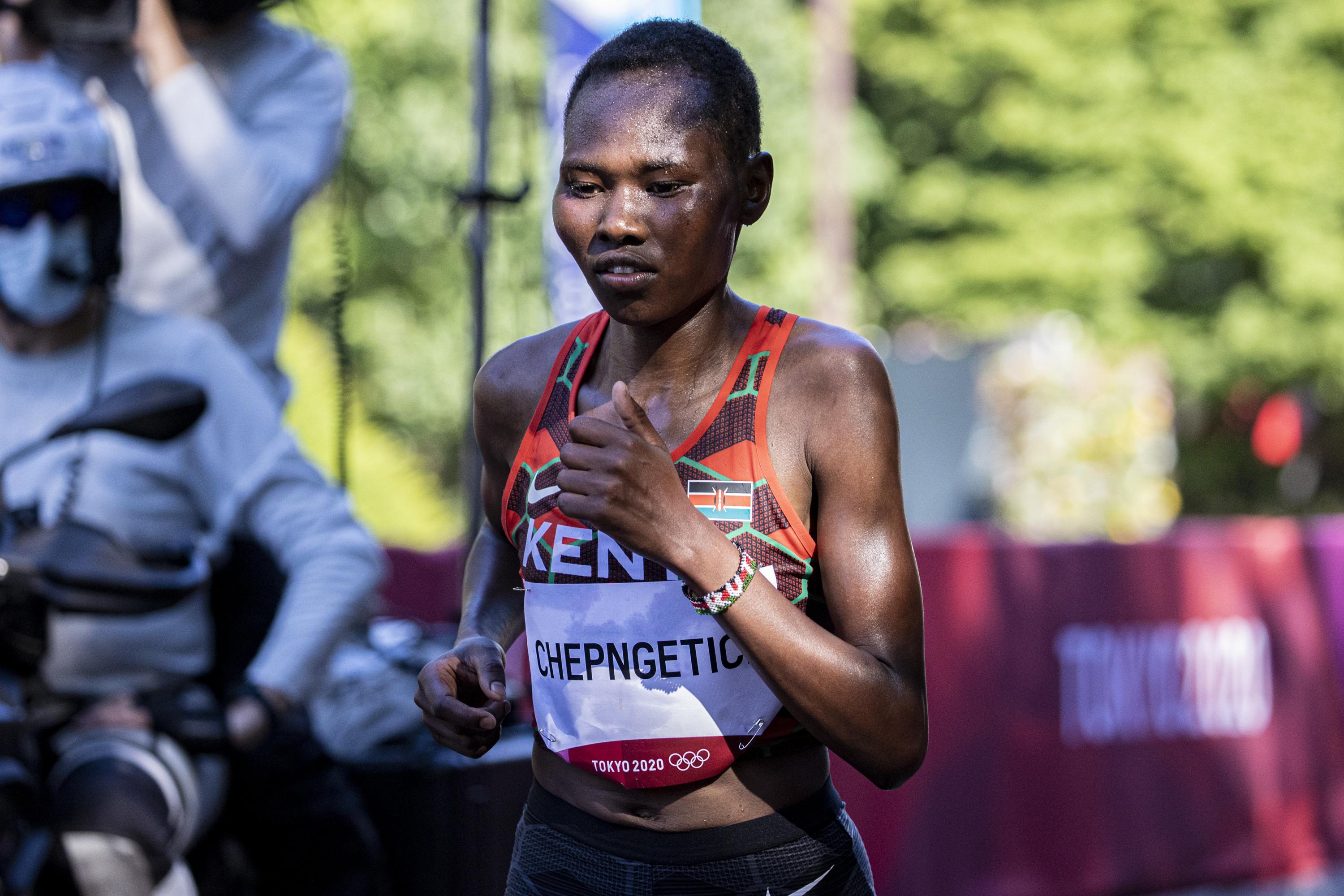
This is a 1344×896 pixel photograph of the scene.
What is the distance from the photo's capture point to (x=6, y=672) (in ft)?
10.3

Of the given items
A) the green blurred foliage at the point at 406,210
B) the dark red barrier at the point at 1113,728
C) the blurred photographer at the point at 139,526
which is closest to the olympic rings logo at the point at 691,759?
the blurred photographer at the point at 139,526

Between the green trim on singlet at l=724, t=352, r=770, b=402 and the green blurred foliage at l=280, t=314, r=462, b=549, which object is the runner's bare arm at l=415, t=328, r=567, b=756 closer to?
the green trim on singlet at l=724, t=352, r=770, b=402

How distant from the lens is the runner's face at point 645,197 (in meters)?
1.73

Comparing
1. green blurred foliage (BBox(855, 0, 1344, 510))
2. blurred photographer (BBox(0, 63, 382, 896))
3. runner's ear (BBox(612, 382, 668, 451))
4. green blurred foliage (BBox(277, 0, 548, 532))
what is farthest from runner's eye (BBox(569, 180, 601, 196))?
green blurred foliage (BBox(855, 0, 1344, 510))

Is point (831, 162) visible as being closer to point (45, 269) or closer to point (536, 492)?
point (45, 269)

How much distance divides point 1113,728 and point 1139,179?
17163mm

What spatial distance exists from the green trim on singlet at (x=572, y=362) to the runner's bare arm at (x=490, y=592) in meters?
0.05

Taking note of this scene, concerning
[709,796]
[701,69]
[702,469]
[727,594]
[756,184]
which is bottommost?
[709,796]

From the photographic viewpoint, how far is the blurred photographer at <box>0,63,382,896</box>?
316 cm

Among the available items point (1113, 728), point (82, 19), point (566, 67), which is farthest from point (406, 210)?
point (82, 19)

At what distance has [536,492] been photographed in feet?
6.24

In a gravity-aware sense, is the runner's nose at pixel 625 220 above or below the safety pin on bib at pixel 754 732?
above

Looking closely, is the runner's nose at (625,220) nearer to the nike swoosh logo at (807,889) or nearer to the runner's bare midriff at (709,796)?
the runner's bare midriff at (709,796)

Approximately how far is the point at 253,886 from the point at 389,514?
34.6 ft
